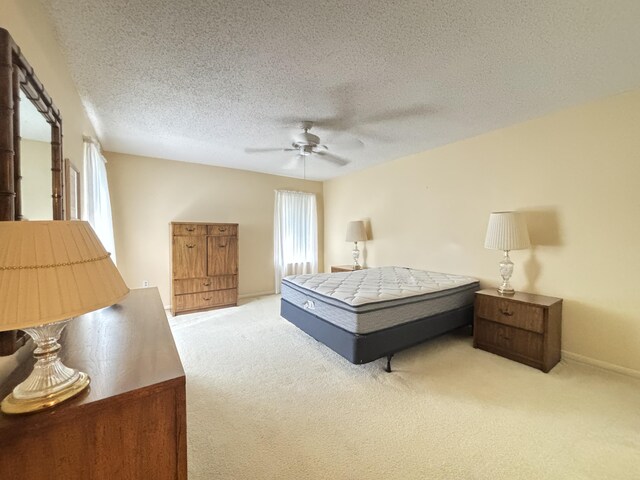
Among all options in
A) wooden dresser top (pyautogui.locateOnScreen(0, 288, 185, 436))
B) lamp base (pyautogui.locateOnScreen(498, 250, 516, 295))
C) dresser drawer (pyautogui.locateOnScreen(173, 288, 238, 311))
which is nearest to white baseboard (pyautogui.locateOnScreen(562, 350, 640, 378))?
lamp base (pyautogui.locateOnScreen(498, 250, 516, 295))

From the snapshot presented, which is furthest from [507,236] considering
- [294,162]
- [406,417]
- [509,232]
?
[294,162]

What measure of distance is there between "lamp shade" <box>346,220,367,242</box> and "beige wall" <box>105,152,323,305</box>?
1.58 metres

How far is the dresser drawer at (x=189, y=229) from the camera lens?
12.4ft

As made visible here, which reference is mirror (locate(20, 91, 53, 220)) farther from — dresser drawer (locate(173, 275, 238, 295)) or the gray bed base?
dresser drawer (locate(173, 275, 238, 295))

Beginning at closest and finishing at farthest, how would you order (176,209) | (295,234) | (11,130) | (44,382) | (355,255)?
(44,382) → (11,130) → (176,209) → (355,255) → (295,234)

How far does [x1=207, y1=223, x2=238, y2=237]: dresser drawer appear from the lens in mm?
4008

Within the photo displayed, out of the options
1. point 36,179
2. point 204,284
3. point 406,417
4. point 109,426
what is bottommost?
point 406,417

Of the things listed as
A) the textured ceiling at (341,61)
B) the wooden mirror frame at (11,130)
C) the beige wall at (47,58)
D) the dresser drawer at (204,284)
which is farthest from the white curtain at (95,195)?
the wooden mirror frame at (11,130)

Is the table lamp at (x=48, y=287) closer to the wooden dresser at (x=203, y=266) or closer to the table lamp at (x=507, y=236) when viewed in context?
the table lamp at (x=507, y=236)

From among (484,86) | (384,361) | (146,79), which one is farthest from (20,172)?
(484,86)

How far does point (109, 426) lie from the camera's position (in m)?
0.75

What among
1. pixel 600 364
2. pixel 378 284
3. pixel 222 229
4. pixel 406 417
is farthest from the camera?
pixel 222 229

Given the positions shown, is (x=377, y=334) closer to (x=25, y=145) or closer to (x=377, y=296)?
(x=377, y=296)

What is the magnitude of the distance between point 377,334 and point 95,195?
3133 mm
